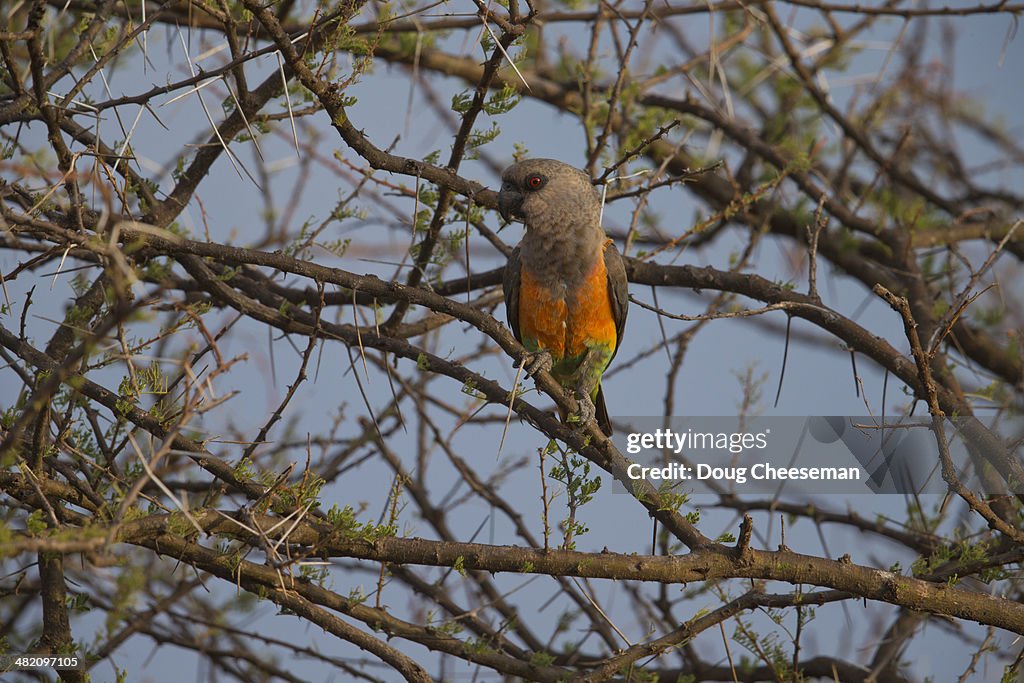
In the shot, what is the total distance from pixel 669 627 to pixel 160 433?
2806 millimetres

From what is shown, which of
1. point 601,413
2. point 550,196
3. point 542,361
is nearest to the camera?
point 542,361

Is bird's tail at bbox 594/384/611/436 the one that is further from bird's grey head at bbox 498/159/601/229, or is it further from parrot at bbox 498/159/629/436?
bird's grey head at bbox 498/159/601/229

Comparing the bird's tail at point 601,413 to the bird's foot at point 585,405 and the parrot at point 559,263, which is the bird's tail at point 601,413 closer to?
the bird's foot at point 585,405

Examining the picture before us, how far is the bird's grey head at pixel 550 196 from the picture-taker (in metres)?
4.68

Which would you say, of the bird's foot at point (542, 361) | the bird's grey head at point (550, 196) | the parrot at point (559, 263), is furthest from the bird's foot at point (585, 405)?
the bird's grey head at point (550, 196)

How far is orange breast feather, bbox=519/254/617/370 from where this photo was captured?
4680mm

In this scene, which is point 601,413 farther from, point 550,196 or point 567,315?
point 550,196

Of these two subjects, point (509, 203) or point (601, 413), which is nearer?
point (509, 203)

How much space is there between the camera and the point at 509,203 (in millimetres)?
4703

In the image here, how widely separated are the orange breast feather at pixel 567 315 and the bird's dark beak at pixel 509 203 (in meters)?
0.28

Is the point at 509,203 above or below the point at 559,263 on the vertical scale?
above

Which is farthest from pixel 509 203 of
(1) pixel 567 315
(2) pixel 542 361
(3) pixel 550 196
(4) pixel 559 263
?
(2) pixel 542 361

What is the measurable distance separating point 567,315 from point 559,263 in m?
0.26

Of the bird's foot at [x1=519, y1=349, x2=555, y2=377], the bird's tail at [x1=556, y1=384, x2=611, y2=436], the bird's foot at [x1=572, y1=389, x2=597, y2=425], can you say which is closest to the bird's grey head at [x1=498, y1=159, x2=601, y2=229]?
the bird's foot at [x1=519, y1=349, x2=555, y2=377]
